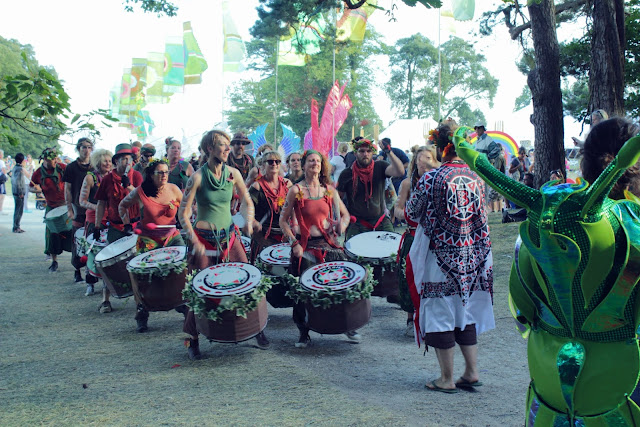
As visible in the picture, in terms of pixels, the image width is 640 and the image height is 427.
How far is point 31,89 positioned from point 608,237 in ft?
13.5

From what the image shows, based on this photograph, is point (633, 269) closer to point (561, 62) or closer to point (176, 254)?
point (176, 254)

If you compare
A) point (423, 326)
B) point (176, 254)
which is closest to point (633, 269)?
point (423, 326)

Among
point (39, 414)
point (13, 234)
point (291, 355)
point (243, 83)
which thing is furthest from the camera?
point (243, 83)

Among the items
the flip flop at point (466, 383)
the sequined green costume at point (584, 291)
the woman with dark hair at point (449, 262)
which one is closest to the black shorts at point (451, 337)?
the woman with dark hair at point (449, 262)

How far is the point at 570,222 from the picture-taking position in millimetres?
1870

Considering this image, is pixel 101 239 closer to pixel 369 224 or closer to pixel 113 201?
pixel 113 201

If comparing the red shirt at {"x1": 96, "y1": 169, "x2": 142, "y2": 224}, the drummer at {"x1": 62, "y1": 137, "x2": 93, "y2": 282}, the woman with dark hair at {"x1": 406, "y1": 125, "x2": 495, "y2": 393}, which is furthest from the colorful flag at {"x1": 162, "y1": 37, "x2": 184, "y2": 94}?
the woman with dark hair at {"x1": 406, "y1": 125, "x2": 495, "y2": 393}

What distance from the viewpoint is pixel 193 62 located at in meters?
36.6

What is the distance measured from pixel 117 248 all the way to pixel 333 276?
298 cm

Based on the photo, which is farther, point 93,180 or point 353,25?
point 353,25

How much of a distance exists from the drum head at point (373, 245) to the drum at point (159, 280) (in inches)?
68.2

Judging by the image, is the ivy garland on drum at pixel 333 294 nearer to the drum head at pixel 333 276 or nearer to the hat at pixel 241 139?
the drum head at pixel 333 276

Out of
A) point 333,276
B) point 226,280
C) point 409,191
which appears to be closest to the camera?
point 226,280

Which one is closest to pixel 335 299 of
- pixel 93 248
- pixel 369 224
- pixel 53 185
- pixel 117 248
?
pixel 369 224
